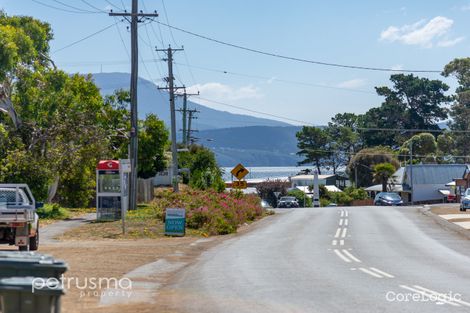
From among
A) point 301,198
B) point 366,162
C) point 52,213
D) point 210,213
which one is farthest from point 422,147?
point 210,213

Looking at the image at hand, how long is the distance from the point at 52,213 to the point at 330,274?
22178mm

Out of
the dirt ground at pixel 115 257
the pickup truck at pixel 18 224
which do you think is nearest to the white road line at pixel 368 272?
the dirt ground at pixel 115 257

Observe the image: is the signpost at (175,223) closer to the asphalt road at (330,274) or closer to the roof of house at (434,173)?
the asphalt road at (330,274)

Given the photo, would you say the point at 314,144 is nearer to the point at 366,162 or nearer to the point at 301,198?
the point at 366,162

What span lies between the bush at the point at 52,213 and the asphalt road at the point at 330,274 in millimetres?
9663

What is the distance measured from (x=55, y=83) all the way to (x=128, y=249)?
16.1m

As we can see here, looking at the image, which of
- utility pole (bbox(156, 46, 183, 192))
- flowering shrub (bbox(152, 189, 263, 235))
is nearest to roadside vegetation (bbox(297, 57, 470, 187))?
utility pole (bbox(156, 46, 183, 192))

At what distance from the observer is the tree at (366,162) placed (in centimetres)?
10331

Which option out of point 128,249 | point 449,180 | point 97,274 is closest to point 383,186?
point 449,180

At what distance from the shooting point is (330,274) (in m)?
16.3

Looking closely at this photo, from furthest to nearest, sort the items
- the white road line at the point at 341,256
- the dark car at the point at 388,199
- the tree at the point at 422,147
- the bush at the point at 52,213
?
the tree at the point at 422,147 < the dark car at the point at 388,199 < the bush at the point at 52,213 < the white road line at the point at 341,256

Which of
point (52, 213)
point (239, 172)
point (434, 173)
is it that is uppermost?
point (434, 173)

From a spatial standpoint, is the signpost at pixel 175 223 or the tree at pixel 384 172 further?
the tree at pixel 384 172

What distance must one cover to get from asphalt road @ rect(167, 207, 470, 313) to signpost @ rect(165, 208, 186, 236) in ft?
7.41
